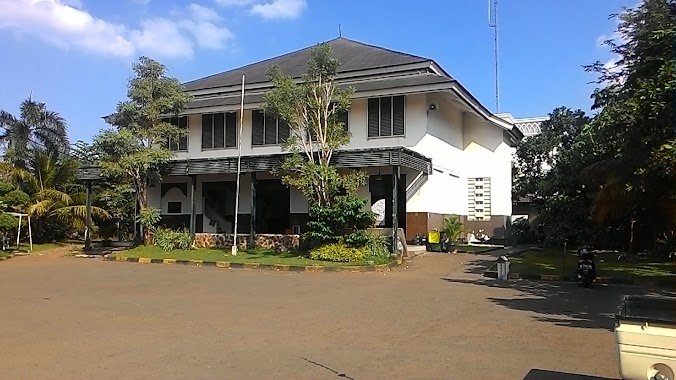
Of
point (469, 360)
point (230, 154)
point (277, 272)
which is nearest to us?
point (469, 360)

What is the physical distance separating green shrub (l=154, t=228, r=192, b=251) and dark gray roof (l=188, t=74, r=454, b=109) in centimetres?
630

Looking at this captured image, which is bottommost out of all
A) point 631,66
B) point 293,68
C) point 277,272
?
point 277,272

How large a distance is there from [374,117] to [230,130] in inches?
292

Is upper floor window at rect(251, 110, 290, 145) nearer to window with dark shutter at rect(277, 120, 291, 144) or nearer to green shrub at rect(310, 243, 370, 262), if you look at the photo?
window with dark shutter at rect(277, 120, 291, 144)

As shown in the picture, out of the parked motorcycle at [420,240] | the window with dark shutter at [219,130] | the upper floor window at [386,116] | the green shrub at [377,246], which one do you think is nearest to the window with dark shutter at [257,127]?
the window with dark shutter at [219,130]

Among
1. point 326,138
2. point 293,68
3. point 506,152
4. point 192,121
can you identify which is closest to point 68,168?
point 192,121

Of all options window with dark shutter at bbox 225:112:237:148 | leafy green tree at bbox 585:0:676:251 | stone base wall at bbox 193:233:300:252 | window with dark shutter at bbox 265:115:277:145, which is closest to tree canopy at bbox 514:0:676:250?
leafy green tree at bbox 585:0:676:251

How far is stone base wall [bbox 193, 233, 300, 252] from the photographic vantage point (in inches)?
903

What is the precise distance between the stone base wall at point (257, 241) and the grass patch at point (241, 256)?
0.51 m

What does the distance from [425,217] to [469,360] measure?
690 inches

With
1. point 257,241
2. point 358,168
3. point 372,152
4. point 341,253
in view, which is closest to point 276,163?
point 358,168

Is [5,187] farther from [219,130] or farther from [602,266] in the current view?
[602,266]

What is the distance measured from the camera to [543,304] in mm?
11109

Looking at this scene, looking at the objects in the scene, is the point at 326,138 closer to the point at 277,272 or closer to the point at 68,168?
the point at 277,272
